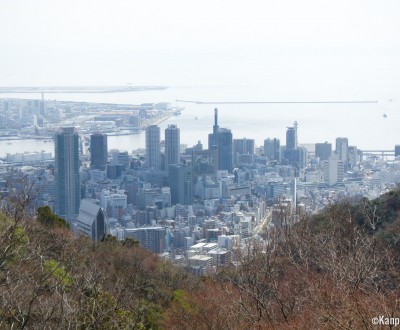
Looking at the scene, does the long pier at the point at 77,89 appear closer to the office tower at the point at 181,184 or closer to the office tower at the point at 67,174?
the office tower at the point at 67,174

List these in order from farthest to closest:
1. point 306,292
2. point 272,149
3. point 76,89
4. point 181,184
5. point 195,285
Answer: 1. point 76,89
2. point 272,149
3. point 181,184
4. point 195,285
5. point 306,292

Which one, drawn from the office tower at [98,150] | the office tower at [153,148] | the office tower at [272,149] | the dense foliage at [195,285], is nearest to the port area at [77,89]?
the office tower at [98,150]

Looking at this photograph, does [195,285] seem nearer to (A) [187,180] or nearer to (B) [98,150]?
(A) [187,180]

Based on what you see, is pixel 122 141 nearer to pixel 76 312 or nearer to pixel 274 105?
pixel 274 105

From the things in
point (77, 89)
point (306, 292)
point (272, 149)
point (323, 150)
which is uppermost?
point (77, 89)

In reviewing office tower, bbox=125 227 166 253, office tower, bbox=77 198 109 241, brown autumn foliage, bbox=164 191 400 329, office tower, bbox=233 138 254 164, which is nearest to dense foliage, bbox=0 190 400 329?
brown autumn foliage, bbox=164 191 400 329

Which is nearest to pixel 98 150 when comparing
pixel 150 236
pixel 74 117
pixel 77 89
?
pixel 74 117
